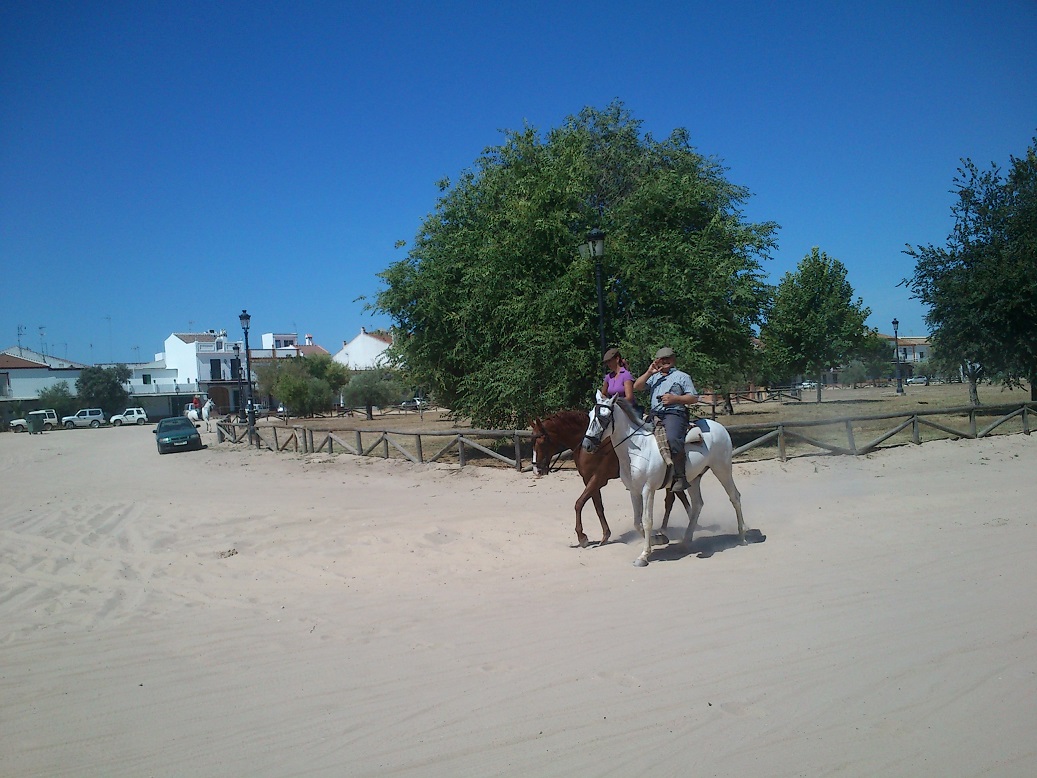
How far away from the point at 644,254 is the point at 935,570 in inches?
477

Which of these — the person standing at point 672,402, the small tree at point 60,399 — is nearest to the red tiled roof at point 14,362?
the small tree at point 60,399

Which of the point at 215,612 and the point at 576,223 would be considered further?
the point at 576,223

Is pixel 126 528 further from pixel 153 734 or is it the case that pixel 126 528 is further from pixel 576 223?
pixel 576 223

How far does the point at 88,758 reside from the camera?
4246 mm

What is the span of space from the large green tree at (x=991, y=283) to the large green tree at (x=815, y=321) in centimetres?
2105

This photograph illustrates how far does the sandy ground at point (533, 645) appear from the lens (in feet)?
13.1

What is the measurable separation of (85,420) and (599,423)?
6742 centimetres

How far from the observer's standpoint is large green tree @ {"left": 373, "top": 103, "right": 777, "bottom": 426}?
56.0 ft

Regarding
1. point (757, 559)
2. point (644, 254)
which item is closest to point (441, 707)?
point (757, 559)

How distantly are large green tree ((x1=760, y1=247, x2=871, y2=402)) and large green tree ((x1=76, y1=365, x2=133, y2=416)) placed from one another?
67.7 m

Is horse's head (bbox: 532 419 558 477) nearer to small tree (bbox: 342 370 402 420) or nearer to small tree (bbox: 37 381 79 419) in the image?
small tree (bbox: 342 370 402 420)

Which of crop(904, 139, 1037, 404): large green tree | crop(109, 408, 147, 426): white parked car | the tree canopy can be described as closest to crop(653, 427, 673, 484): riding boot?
crop(904, 139, 1037, 404): large green tree

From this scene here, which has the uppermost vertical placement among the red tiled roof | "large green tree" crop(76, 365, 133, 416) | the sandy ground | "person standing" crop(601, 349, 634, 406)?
the red tiled roof

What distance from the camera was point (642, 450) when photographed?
26.3ft
